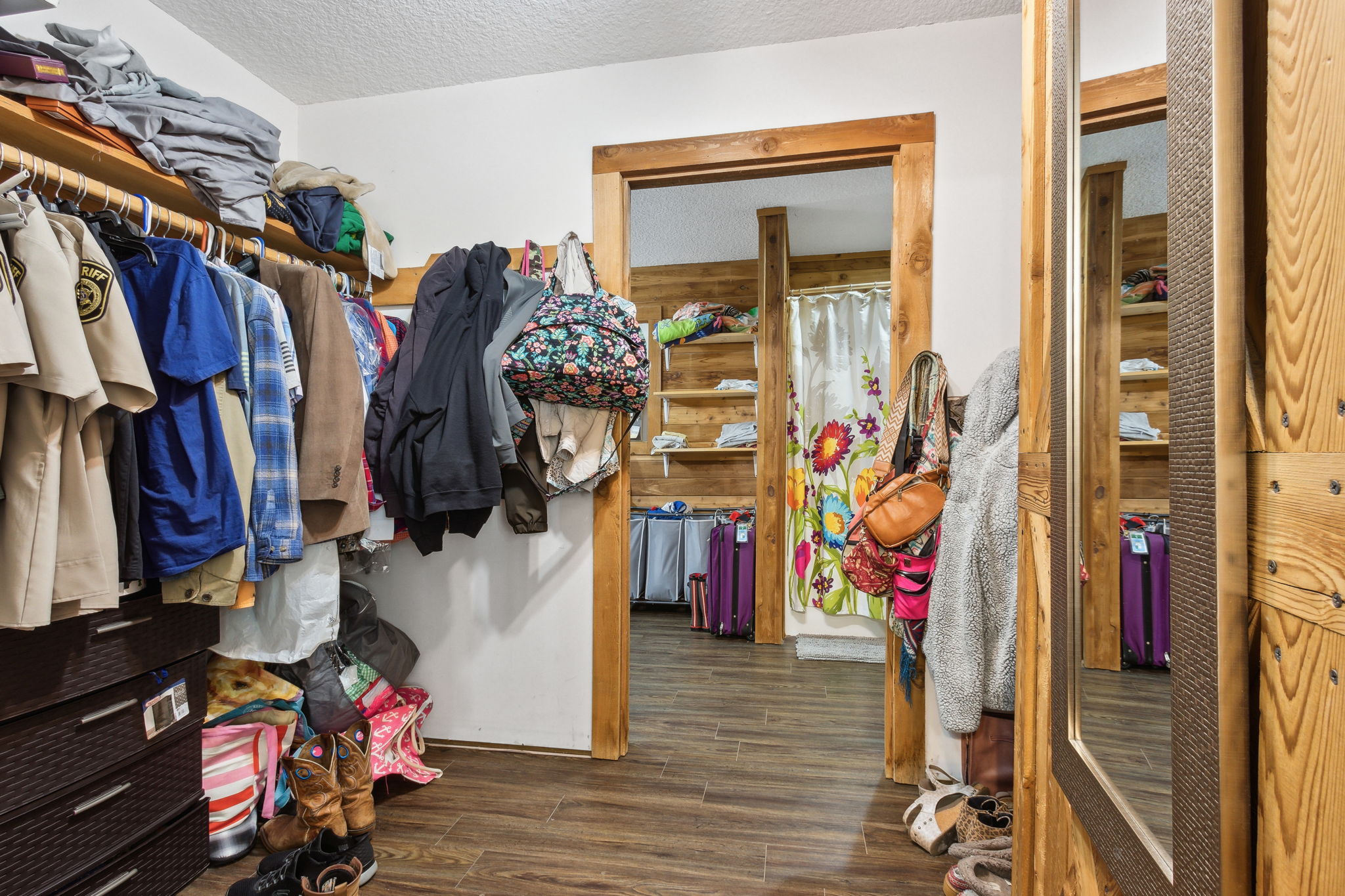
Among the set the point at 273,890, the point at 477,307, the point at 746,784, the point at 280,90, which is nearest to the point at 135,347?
the point at 477,307

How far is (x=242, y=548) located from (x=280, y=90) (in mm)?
1879

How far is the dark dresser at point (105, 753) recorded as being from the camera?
1.23 metres

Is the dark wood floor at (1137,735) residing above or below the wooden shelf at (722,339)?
below

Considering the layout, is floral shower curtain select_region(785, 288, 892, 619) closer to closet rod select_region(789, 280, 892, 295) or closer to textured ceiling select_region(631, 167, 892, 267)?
closet rod select_region(789, 280, 892, 295)

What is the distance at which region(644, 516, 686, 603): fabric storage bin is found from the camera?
4.17 m

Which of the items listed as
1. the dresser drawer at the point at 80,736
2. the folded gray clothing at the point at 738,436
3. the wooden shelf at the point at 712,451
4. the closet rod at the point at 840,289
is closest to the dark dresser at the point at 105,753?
the dresser drawer at the point at 80,736

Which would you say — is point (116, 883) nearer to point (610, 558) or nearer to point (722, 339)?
point (610, 558)

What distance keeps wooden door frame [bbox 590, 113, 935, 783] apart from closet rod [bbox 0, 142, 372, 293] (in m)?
1.06

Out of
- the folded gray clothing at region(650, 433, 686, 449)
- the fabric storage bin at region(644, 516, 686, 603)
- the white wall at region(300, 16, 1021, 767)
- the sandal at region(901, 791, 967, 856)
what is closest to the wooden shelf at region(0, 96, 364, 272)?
the white wall at region(300, 16, 1021, 767)

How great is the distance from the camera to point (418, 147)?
2.39 metres

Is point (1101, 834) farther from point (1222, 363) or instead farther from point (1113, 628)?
point (1222, 363)

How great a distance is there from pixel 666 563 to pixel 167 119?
3250 mm

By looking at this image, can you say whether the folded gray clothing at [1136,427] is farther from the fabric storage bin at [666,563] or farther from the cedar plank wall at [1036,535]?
the fabric storage bin at [666,563]

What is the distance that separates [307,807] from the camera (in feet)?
5.49
